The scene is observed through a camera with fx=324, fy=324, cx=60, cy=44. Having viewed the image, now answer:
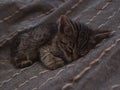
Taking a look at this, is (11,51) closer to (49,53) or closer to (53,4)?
(49,53)

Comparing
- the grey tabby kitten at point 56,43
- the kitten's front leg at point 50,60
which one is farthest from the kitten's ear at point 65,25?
the kitten's front leg at point 50,60

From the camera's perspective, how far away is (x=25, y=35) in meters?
1.96

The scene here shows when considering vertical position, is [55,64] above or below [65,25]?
below

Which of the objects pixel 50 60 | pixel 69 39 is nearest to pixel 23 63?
pixel 50 60

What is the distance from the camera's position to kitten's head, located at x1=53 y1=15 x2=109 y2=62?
1.69m

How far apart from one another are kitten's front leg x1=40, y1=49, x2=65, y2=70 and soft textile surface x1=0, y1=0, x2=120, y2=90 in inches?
1.4

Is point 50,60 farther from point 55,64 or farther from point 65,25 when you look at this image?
point 65,25

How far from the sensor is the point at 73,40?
1.71m

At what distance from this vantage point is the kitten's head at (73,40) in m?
1.69

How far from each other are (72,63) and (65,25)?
0.67 feet

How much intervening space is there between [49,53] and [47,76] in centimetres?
27

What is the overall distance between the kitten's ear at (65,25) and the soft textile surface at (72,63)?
6.5 inches

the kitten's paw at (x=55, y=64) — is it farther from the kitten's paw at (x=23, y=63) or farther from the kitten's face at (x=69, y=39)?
the kitten's paw at (x=23, y=63)

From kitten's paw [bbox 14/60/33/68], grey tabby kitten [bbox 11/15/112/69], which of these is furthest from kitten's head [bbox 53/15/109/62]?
kitten's paw [bbox 14/60/33/68]
